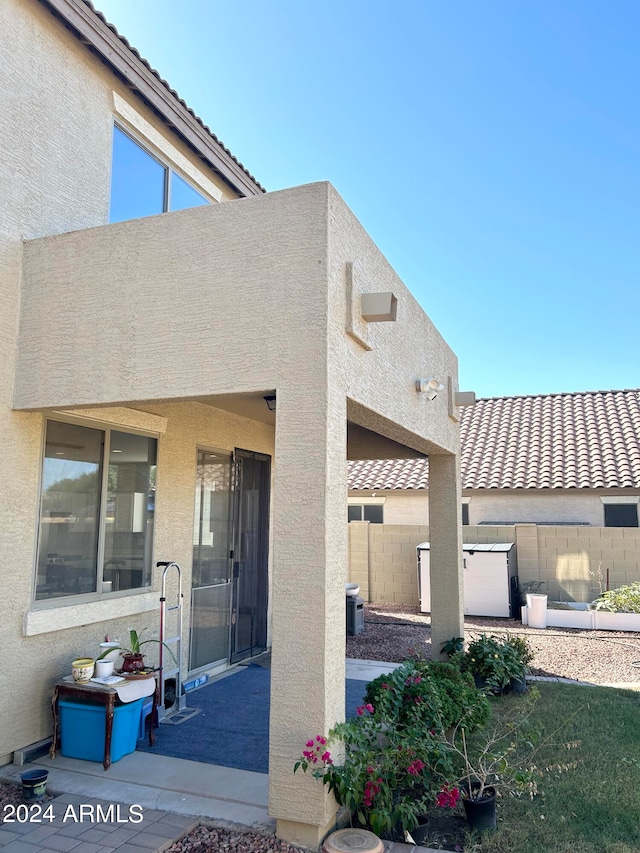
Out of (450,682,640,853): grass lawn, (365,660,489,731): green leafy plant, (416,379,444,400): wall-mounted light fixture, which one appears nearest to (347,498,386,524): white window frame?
(450,682,640,853): grass lawn

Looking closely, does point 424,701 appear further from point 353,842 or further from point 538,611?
point 538,611

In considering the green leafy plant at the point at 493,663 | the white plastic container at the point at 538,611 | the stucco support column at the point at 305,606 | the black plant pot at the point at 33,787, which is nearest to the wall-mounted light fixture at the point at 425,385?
the stucco support column at the point at 305,606

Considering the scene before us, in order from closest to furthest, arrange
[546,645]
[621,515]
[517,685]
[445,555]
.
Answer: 1. [517,685]
2. [445,555]
3. [546,645]
4. [621,515]

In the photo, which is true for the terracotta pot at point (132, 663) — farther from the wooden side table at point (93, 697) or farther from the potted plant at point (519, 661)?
the potted plant at point (519, 661)

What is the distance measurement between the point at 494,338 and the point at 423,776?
21.9 meters

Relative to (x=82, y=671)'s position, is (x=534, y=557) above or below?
above

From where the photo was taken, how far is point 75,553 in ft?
19.6

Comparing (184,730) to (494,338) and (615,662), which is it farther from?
(494,338)

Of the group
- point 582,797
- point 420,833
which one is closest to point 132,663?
point 420,833

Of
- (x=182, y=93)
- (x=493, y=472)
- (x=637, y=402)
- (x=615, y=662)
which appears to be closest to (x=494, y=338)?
(x=637, y=402)

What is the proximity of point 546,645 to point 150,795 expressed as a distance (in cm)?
884

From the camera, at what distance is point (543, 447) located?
1858 cm

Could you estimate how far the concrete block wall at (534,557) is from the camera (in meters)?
14.3

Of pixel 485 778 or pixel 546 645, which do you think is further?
pixel 546 645
